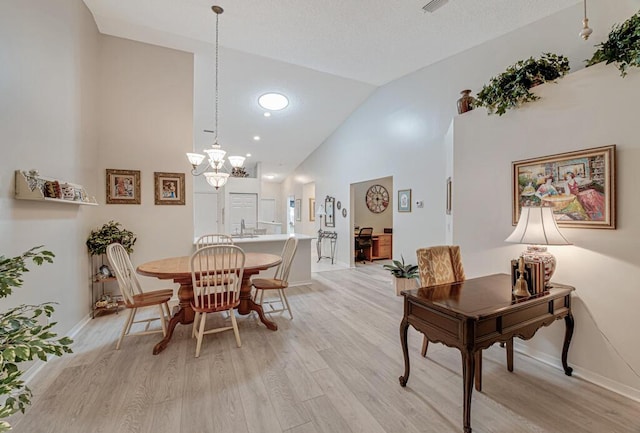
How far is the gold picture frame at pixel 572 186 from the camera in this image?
2.04 meters

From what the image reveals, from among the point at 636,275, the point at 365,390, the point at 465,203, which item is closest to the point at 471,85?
the point at 465,203

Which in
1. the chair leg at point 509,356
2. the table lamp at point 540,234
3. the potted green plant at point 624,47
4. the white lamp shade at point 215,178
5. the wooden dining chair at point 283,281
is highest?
the potted green plant at point 624,47

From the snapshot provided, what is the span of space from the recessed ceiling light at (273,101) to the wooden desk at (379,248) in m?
3.99

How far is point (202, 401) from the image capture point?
194 centimetres

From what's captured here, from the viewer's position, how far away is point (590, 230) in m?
2.15

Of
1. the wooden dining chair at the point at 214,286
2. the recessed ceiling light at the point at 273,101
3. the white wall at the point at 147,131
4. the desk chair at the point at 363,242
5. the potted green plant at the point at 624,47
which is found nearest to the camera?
the potted green plant at the point at 624,47

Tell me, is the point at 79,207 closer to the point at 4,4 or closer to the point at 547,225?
the point at 4,4

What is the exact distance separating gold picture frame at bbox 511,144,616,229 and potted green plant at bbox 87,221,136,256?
178 inches

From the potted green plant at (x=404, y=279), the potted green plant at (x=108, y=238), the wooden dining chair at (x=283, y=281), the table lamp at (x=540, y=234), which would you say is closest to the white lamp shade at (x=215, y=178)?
the wooden dining chair at (x=283, y=281)

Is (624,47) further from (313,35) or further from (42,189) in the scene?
(42,189)

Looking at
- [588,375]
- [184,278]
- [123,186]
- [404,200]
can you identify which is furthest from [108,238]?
[588,375]

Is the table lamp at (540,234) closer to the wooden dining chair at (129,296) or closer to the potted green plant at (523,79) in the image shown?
the potted green plant at (523,79)

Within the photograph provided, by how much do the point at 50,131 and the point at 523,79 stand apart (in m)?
4.23

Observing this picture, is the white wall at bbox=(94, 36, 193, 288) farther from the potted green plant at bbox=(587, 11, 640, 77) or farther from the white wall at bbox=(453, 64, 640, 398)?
the potted green plant at bbox=(587, 11, 640, 77)
